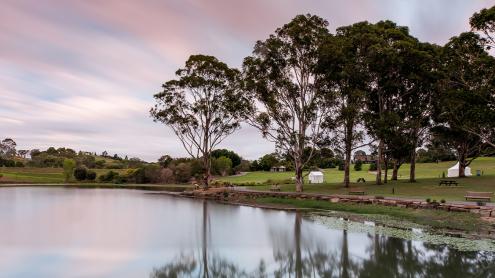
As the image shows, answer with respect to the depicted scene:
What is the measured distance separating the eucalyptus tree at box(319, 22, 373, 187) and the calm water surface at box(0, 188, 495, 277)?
778 inches

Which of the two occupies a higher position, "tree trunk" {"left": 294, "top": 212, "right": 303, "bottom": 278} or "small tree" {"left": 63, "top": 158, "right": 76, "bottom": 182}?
"small tree" {"left": 63, "top": 158, "right": 76, "bottom": 182}

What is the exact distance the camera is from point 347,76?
1699 inches

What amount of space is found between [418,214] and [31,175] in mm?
98493

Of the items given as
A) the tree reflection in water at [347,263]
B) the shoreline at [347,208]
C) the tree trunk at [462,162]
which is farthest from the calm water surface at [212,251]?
the tree trunk at [462,162]

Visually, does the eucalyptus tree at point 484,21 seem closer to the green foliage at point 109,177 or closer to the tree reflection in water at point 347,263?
the tree reflection in water at point 347,263

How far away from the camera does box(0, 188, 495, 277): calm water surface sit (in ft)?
47.2

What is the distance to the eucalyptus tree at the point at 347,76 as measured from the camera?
139 feet

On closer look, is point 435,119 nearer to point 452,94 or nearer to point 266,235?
point 452,94

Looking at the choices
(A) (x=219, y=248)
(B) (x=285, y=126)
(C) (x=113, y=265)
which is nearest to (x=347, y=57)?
(B) (x=285, y=126)

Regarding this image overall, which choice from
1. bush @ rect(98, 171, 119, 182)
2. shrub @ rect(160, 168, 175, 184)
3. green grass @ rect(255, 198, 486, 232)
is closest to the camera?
green grass @ rect(255, 198, 486, 232)

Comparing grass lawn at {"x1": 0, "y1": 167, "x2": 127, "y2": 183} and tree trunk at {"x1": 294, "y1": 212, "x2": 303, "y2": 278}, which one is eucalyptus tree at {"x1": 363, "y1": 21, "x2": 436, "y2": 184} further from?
grass lawn at {"x1": 0, "y1": 167, "x2": 127, "y2": 183}

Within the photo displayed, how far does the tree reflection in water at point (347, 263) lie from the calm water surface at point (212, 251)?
1.2 inches

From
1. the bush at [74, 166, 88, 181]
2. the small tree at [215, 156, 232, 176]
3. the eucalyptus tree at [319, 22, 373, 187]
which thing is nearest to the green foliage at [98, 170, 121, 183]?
the bush at [74, 166, 88, 181]

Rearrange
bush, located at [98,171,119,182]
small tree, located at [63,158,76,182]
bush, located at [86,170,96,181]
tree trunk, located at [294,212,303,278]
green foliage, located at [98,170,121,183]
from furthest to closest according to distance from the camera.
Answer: bush, located at [86,170,96,181] → bush, located at [98,171,119,182] → green foliage, located at [98,170,121,183] → small tree, located at [63,158,76,182] → tree trunk, located at [294,212,303,278]
